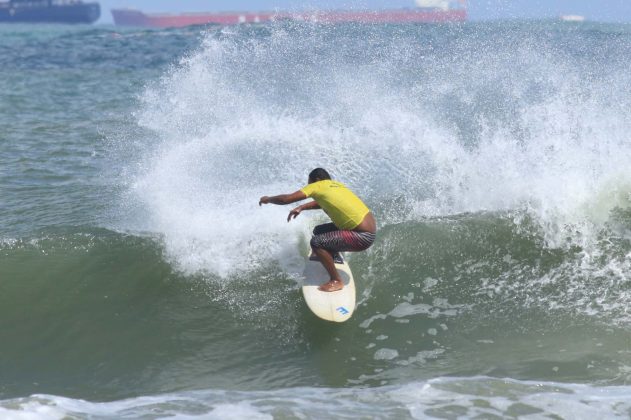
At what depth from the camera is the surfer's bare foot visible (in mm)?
7895

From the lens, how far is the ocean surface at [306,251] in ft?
21.4

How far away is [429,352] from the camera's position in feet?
23.6

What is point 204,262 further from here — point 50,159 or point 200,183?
point 50,159

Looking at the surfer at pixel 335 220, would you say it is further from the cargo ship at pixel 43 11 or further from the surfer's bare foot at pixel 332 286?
the cargo ship at pixel 43 11

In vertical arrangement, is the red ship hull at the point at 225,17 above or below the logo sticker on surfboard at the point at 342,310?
above

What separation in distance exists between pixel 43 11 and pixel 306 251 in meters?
112

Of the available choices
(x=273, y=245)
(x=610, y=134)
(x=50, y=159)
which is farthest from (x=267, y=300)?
(x=50, y=159)

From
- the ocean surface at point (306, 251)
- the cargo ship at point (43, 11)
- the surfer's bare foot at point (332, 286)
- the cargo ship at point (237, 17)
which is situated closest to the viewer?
the ocean surface at point (306, 251)

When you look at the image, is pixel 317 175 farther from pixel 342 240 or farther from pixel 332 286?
pixel 332 286

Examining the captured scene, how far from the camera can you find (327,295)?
7809 millimetres

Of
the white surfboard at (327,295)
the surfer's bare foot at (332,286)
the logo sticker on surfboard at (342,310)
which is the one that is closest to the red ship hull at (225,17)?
the white surfboard at (327,295)

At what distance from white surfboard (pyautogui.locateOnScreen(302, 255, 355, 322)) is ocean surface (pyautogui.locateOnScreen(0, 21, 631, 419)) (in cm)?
21

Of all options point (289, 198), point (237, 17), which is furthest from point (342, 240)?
point (237, 17)

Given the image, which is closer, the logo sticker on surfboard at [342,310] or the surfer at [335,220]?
the logo sticker on surfboard at [342,310]
